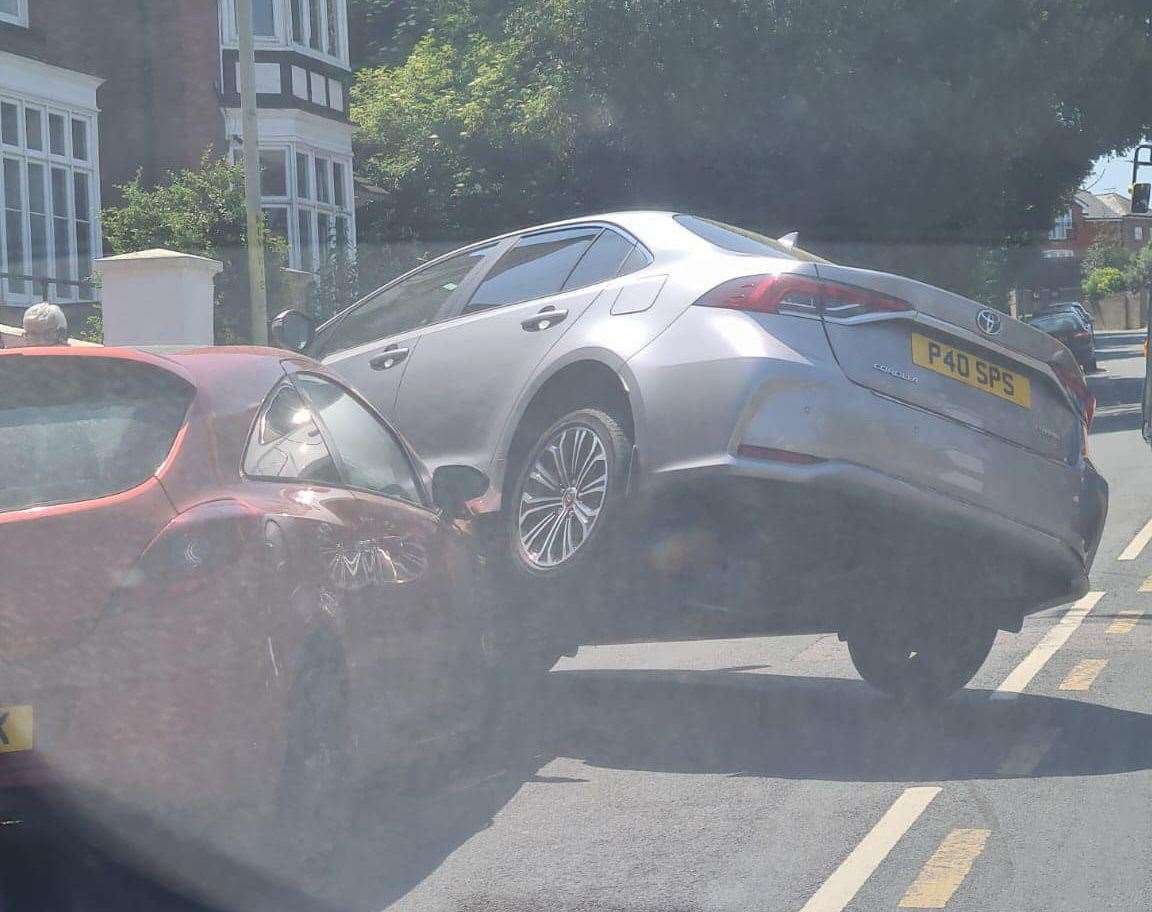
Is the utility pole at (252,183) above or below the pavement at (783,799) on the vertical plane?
above

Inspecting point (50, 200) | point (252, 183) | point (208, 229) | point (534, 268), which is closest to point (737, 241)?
point (534, 268)

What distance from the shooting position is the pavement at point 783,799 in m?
4.86

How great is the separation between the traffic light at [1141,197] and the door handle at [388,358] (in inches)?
916

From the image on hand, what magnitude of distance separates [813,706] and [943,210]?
22.2 m

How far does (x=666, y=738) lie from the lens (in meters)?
6.95

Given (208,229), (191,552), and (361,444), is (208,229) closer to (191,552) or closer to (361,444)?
(361,444)

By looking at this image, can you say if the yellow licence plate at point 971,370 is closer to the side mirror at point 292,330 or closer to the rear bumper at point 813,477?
the rear bumper at point 813,477

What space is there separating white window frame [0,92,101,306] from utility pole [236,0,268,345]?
13.3ft

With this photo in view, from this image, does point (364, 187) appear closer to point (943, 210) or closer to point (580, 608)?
point (943, 210)

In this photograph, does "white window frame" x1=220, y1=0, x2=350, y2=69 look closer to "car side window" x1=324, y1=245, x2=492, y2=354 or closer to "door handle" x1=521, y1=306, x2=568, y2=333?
"car side window" x1=324, y1=245, x2=492, y2=354

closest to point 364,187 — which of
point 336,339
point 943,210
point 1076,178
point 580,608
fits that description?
point 943,210

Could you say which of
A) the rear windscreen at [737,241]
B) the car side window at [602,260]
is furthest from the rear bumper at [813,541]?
the car side window at [602,260]

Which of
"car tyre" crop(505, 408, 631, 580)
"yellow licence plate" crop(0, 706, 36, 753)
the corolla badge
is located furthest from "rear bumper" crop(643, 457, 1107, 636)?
"yellow licence plate" crop(0, 706, 36, 753)

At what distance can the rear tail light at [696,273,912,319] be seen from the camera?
614cm
